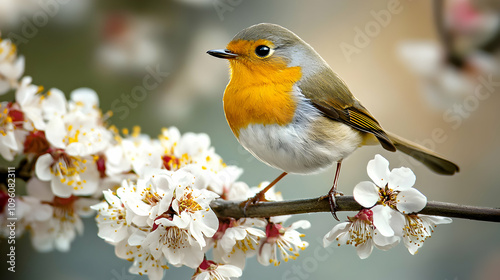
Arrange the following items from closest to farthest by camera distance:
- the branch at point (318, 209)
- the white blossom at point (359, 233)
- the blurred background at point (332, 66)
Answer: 1. the branch at point (318, 209)
2. the white blossom at point (359, 233)
3. the blurred background at point (332, 66)

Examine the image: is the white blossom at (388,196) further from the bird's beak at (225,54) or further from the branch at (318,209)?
the bird's beak at (225,54)

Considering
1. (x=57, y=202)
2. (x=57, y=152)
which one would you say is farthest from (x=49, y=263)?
(x=57, y=152)

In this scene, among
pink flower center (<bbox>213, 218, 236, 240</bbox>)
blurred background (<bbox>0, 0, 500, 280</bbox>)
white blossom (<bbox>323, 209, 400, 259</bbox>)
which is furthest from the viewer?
blurred background (<bbox>0, 0, 500, 280</bbox>)

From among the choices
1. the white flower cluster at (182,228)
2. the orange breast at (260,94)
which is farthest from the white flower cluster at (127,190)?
the orange breast at (260,94)

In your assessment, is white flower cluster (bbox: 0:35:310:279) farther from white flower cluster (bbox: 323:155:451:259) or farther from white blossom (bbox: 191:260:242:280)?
white flower cluster (bbox: 323:155:451:259)

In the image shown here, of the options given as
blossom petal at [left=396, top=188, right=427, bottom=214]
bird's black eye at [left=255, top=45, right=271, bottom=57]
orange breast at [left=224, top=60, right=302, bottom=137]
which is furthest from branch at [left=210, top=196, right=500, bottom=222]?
bird's black eye at [left=255, top=45, right=271, bottom=57]

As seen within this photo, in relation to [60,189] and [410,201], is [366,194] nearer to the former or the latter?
[410,201]
